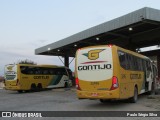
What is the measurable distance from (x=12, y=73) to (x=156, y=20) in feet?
49.2

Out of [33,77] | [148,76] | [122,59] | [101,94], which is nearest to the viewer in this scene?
[101,94]

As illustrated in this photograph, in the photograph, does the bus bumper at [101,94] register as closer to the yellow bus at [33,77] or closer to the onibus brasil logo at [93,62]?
the onibus brasil logo at [93,62]

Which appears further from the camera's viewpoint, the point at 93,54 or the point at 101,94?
the point at 93,54

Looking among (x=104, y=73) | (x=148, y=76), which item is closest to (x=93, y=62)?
(x=104, y=73)

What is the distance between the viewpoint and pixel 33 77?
30.3 m

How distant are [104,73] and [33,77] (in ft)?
56.8

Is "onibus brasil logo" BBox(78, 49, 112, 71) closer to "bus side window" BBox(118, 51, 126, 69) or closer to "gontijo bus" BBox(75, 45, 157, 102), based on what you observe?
"gontijo bus" BBox(75, 45, 157, 102)

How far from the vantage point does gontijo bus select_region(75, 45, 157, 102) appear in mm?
13828

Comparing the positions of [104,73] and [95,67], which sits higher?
[95,67]

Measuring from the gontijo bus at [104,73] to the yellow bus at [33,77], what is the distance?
14596mm

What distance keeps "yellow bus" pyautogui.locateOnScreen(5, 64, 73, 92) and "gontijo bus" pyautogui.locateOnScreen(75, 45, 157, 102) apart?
14596 mm

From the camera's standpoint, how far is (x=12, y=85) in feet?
94.1

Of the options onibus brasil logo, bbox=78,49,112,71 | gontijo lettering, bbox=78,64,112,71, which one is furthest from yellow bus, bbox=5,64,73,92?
onibus brasil logo, bbox=78,49,112,71

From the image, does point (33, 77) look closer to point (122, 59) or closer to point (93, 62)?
point (93, 62)
